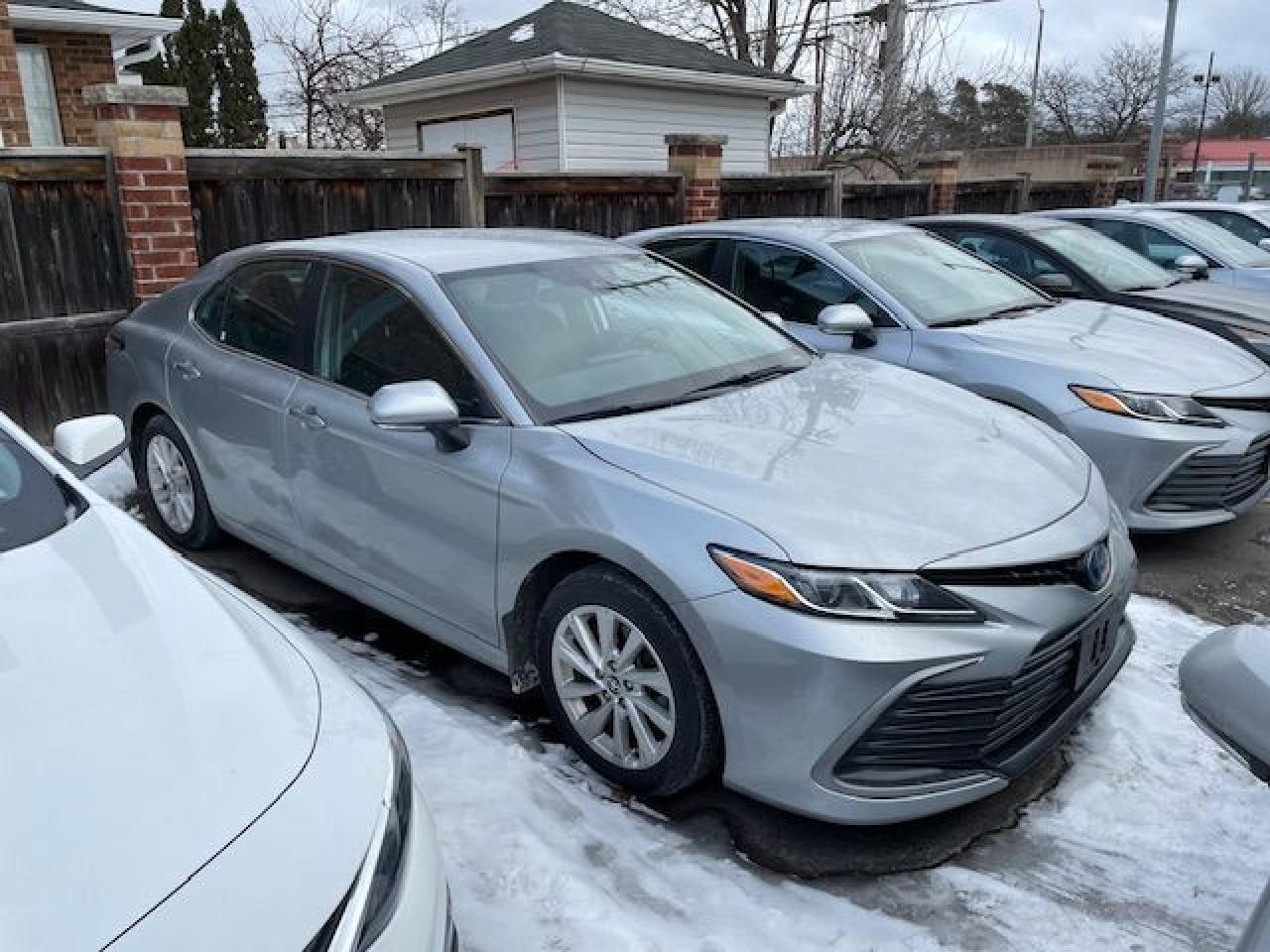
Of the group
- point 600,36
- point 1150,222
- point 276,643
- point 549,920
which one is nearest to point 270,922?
point 276,643

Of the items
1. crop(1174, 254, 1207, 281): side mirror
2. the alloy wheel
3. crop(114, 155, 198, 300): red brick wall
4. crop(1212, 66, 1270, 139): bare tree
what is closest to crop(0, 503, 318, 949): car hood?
the alloy wheel

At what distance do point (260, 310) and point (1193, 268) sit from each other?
7146 mm

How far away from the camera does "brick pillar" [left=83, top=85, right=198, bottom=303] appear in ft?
19.8

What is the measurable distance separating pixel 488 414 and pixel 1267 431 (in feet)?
12.1

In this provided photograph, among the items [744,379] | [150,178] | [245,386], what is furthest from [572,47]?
[744,379]

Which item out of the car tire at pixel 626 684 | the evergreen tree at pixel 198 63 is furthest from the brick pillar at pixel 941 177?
the evergreen tree at pixel 198 63

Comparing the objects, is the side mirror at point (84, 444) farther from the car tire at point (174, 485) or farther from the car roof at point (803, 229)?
the car roof at point (803, 229)

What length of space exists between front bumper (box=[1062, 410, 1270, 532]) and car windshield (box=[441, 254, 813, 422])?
4.95ft

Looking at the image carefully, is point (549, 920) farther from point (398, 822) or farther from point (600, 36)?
A: point (600, 36)

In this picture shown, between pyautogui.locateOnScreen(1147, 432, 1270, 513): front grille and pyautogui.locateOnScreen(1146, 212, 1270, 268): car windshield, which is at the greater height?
pyautogui.locateOnScreen(1146, 212, 1270, 268): car windshield

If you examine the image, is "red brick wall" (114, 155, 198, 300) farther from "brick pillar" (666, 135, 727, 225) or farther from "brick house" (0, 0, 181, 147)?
"brick house" (0, 0, 181, 147)

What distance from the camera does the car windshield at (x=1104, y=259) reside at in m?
6.97

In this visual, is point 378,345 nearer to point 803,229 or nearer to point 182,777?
point 182,777

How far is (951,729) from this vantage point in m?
2.43
